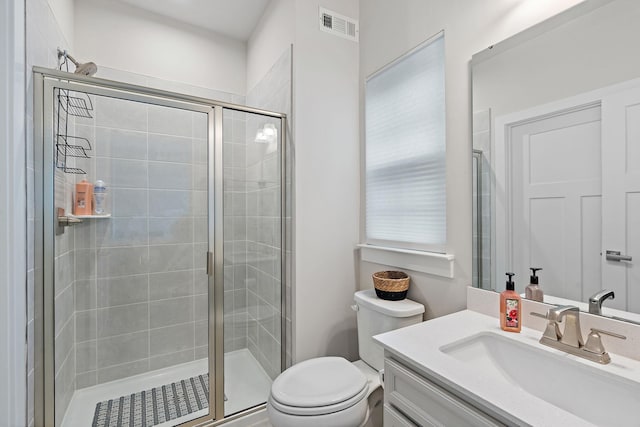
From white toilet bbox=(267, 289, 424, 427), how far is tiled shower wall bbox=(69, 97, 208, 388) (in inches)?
27.3

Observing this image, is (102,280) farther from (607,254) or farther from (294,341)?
(607,254)

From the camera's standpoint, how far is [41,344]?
120 cm

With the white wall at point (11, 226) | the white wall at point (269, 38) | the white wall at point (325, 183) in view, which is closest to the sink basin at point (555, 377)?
the white wall at point (325, 183)

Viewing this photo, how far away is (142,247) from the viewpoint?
5.85 feet

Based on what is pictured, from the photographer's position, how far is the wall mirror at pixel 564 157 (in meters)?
0.86

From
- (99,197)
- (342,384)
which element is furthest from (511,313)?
(99,197)

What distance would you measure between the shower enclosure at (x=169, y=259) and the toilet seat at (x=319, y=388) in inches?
18.9

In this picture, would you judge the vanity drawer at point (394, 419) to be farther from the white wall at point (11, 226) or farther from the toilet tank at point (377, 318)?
the white wall at point (11, 226)

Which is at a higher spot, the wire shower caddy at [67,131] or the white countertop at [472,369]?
the wire shower caddy at [67,131]

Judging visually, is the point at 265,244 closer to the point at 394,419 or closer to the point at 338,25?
the point at 394,419

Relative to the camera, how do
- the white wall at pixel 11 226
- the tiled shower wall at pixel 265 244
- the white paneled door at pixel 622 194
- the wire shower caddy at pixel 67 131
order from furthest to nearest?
the tiled shower wall at pixel 265 244, the wire shower caddy at pixel 67 131, the white wall at pixel 11 226, the white paneled door at pixel 622 194

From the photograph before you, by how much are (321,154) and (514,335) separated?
132 centimetres

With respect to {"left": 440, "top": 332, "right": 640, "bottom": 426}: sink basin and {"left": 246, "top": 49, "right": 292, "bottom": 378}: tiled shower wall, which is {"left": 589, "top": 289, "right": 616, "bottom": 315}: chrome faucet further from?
{"left": 246, "top": 49, "right": 292, "bottom": 378}: tiled shower wall

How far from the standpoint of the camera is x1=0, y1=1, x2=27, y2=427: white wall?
1.01 m
